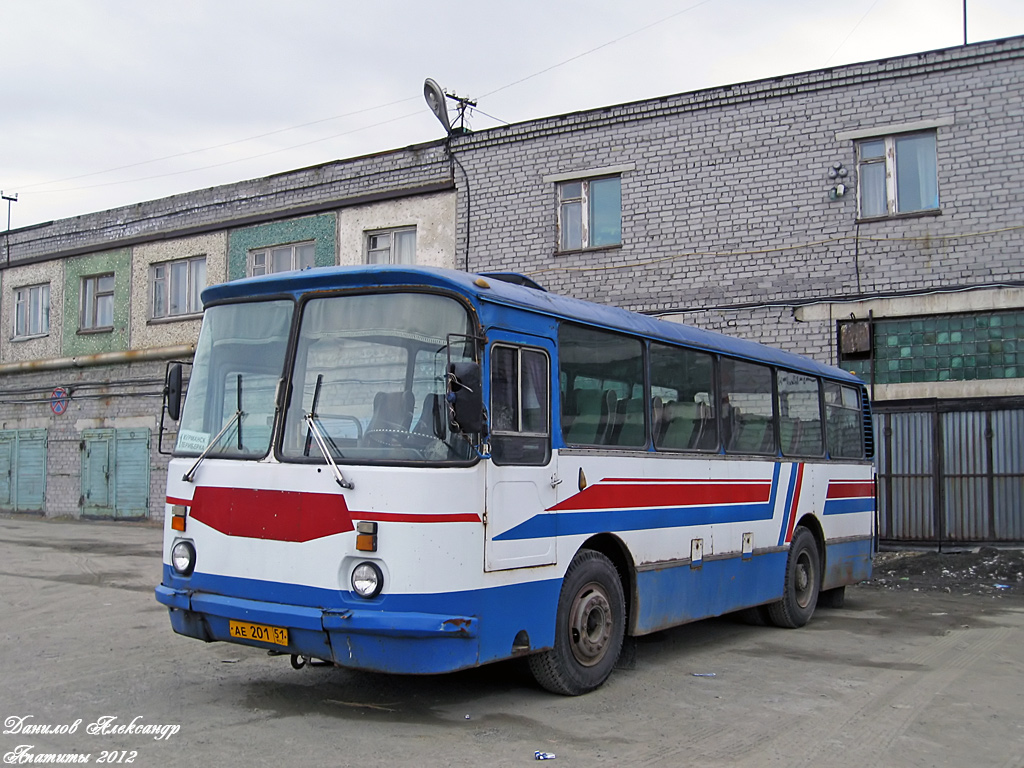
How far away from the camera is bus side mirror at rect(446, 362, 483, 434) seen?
598cm

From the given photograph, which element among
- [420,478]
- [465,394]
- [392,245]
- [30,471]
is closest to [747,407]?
[465,394]

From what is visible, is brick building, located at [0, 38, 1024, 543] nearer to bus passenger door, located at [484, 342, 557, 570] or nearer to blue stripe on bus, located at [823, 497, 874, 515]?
blue stripe on bus, located at [823, 497, 874, 515]

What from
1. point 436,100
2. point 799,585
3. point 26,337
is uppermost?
point 436,100

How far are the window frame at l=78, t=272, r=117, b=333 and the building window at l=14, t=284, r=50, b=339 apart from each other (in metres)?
1.35

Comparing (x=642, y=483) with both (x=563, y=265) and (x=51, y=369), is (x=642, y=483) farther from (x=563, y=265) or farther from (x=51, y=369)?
(x=51, y=369)

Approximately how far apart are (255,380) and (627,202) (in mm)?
12654

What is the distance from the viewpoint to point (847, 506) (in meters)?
12.5

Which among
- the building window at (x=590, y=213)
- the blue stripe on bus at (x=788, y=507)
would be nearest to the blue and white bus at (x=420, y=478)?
the blue stripe on bus at (x=788, y=507)

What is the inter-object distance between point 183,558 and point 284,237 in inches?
662

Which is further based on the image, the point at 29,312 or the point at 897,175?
the point at 29,312

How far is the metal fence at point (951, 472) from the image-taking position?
1531 cm

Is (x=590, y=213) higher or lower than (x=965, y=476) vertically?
higher

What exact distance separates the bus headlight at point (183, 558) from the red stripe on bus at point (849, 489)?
7.66 metres

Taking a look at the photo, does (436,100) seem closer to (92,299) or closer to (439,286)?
(92,299)
